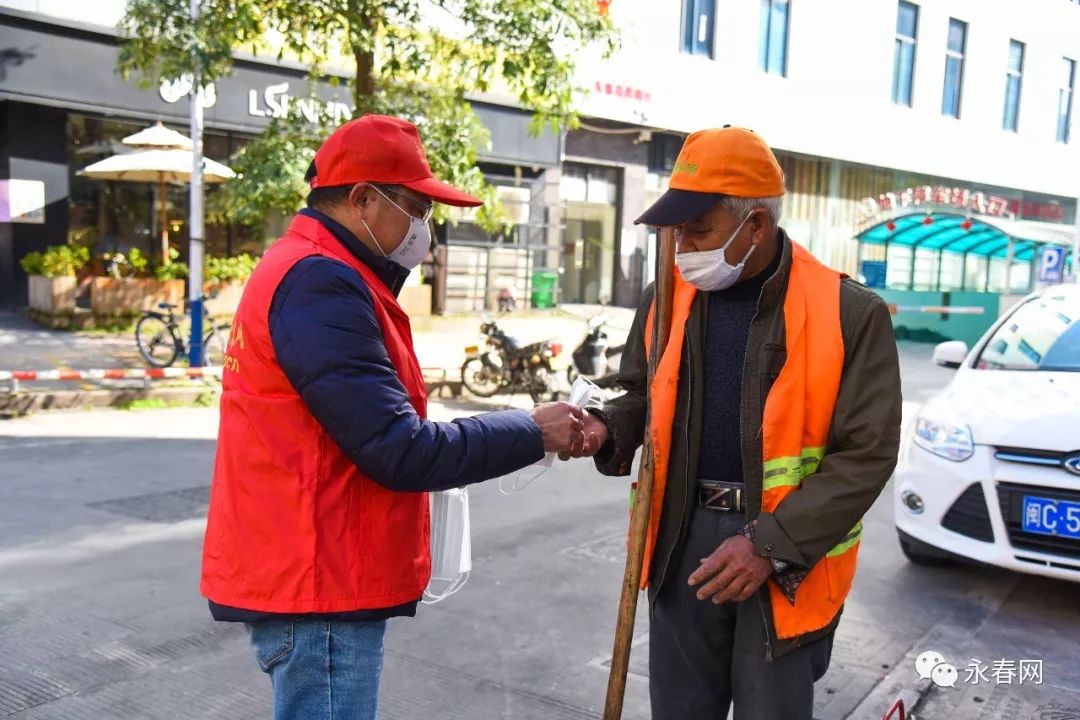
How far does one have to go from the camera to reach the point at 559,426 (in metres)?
2.47

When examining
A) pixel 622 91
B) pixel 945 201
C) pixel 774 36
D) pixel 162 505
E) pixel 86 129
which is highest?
pixel 774 36

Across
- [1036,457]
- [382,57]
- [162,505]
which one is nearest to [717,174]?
[1036,457]

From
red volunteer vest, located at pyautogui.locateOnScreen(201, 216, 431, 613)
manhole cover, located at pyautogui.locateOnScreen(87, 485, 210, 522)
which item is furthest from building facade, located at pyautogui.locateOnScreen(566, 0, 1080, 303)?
red volunteer vest, located at pyautogui.locateOnScreen(201, 216, 431, 613)

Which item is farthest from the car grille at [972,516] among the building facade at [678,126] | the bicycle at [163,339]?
the bicycle at [163,339]

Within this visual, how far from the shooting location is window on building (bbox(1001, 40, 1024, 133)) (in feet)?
110

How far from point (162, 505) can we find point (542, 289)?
1523cm

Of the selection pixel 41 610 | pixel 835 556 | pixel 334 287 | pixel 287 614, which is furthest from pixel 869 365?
pixel 41 610

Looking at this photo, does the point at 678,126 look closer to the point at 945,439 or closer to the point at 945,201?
the point at 945,201

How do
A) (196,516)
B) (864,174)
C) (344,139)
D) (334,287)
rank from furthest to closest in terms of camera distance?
(864,174), (196,516), (344,139), (334,287)

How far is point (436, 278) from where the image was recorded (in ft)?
64.8

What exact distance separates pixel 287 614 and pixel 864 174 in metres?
30.0

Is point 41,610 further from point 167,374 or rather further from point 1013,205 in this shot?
point 1013,205

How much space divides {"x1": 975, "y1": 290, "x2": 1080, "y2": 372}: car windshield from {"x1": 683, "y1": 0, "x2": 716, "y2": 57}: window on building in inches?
725

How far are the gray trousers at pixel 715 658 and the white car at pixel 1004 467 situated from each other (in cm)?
277
